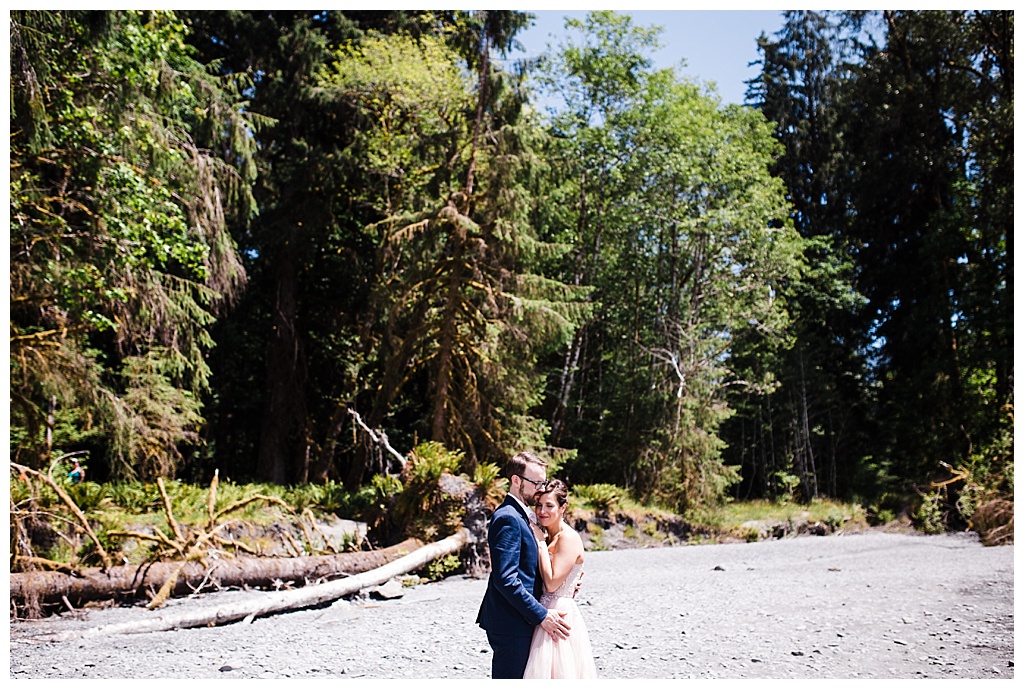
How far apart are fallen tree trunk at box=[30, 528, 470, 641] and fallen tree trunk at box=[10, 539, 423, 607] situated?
0.94 ft

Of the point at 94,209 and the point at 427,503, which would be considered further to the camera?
the point at 427,503

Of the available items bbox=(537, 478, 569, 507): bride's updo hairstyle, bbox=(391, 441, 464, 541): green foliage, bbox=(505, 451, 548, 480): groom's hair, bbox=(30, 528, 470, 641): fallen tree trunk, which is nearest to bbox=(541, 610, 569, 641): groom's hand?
bbox=(537, 478, 569, 507): bride's updo hairstyle

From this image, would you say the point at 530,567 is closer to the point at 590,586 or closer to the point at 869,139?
the point at 590,586

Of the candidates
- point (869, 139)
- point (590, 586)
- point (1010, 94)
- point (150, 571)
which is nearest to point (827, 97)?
point (869, 139)

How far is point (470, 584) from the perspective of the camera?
923cm

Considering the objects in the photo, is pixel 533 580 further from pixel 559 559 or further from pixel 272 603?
pixel 272 603

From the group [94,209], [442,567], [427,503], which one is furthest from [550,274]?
[94,209]

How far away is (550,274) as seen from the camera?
18844 mm

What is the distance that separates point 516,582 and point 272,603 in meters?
4.78

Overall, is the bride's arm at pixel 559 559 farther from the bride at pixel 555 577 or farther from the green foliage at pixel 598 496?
the green foliage at pixel 598 496

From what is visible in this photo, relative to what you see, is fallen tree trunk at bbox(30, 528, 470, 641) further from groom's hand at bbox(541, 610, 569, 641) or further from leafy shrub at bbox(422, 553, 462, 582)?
groom's hand at bbox(541, 610, 569, 641)

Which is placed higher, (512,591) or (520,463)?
(520,463)

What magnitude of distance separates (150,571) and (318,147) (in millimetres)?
11896

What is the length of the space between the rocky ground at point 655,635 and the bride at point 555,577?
6.90 feet
